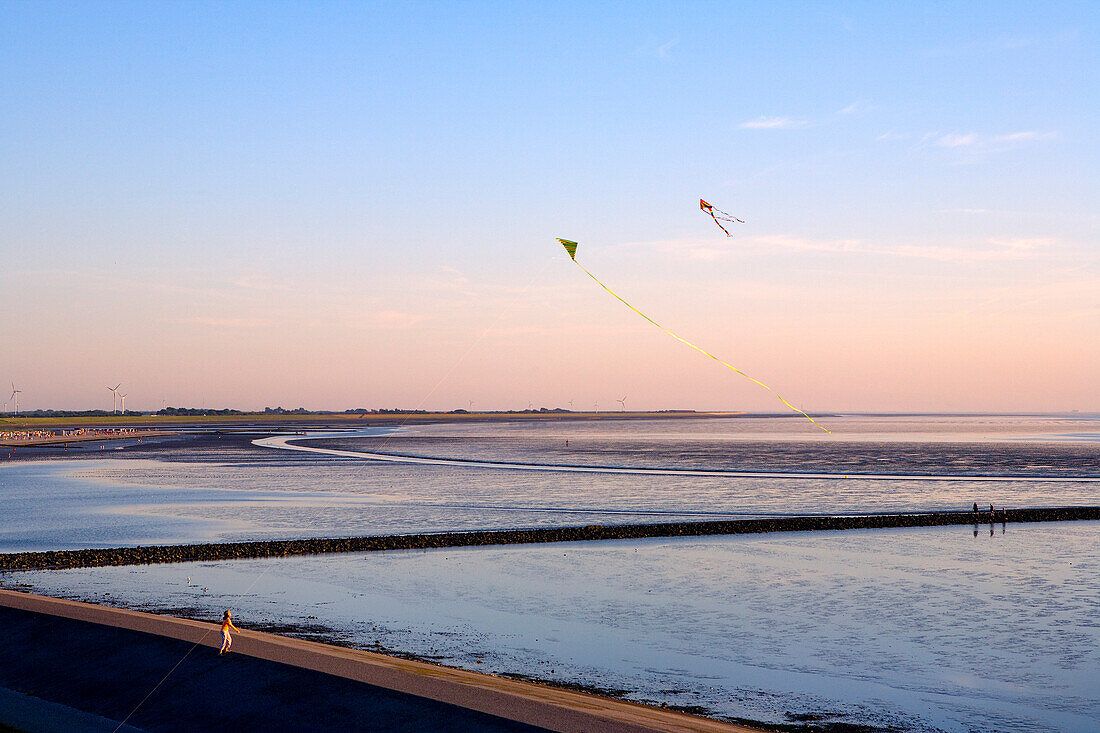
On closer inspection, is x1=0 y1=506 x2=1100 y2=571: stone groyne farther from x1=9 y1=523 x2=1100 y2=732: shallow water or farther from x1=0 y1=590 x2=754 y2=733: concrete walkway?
x1=0 y1=590 x2=754 y2=733: concrete walkway

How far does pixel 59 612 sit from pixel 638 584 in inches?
661

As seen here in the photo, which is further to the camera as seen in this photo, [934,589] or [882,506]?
[882,506]

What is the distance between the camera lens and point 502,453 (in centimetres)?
11850

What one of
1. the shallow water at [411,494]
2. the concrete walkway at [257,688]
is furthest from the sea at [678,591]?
the concrete walkway at [257,688]

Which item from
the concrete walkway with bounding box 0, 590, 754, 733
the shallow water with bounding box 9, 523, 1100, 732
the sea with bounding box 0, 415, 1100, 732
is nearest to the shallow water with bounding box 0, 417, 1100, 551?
the sea with bounding box 0, 415, 1100, 732

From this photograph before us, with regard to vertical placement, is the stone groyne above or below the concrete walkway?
below

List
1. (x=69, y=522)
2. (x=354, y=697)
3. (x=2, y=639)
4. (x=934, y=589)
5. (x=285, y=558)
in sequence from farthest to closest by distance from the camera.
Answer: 1. (x=69, y=522)
2. (x=285, y=558)
3. (x=934, y=589)
4. (x=2, y=639)
5. (x=354, y=697)

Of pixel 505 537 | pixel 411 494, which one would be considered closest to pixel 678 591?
pixel 505 537

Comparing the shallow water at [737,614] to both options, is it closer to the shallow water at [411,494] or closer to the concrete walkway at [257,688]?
the concrete walkway at [257,688]

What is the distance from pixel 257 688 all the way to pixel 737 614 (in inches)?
553

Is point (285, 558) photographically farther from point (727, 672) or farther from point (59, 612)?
point (727, 672)

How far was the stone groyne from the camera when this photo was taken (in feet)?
111

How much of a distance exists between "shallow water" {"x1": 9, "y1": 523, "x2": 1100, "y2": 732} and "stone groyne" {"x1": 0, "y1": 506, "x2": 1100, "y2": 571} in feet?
5.65

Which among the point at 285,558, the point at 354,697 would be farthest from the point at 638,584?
the point at 354,697
